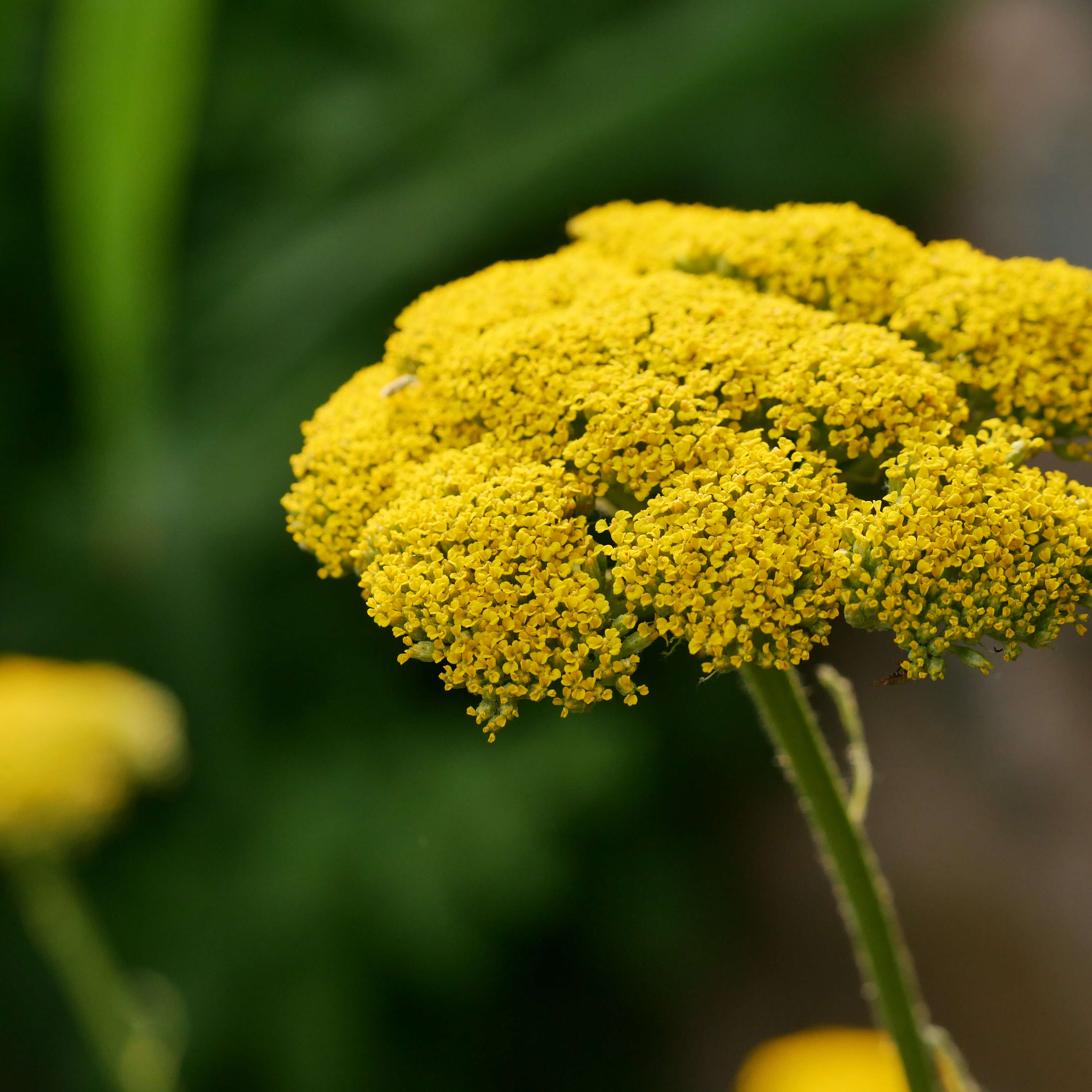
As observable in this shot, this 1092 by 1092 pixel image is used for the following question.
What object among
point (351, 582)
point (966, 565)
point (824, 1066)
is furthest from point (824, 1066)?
point (966, 565)

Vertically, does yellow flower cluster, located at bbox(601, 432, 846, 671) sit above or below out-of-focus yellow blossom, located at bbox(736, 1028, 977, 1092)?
above

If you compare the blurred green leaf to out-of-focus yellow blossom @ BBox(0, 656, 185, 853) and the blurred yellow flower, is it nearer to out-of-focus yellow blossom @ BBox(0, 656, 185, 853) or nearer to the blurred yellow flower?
out-of-focus yellow blossom @ BBox(0, 656, 185, 853)

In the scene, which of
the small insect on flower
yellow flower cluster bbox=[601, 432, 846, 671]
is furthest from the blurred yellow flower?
yellow flower cluster bbox=[601, 432, 846, 671]

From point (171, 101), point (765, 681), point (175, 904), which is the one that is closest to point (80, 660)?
point (175, 904)

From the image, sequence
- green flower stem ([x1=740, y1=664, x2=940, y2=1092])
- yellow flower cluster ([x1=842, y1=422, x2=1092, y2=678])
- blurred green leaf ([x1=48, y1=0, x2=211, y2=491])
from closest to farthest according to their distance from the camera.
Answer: yellow flower cluster ([x1=842, y1=422, x2=1092, y2=678]), green flower stem ([x1=740, y1=664, x2=940, y2=1092]), blurred green leaf ([x1=48, y1=0, x2=211, y2=491])

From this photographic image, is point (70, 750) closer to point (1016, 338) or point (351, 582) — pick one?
point (351, 582)

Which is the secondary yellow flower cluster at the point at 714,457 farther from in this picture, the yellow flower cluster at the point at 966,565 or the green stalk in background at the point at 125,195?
the green stalk in background at the point at 125,195

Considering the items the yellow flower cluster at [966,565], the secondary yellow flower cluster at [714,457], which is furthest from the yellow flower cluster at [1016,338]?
the yellow flower cluster at [966,565]
